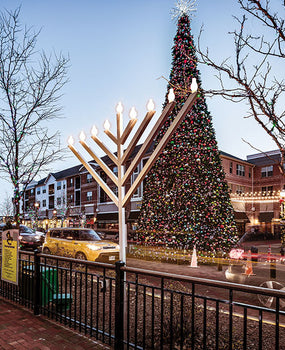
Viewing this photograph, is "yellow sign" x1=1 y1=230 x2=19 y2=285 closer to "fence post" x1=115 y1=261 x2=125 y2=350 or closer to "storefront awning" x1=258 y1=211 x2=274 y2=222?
"fence post" x1=115 y1=261 x2=125 y2=350

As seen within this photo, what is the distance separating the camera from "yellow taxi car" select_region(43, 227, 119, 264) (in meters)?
12.9

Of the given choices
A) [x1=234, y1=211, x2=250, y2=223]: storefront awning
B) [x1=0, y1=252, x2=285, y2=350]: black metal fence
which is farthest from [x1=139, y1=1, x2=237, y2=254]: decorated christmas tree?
[x1=234, y1=211, x2=250, y2=223]: storefront awning

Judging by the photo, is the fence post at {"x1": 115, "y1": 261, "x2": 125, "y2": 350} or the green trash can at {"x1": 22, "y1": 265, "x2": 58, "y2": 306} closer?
the fence post at {"x1": 115, "y1": 261, "x2": 125, "y2": 350}

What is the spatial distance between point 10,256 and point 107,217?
35.8 m

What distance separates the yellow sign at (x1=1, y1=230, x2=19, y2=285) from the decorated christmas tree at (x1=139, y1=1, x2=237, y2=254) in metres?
9.58

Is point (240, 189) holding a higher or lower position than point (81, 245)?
higher

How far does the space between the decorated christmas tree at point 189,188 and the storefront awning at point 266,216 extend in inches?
1111

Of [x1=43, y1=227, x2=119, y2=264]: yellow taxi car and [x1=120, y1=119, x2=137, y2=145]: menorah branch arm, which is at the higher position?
[x1=120, y1=119, x2=137, y2=145]: menorah branch arm

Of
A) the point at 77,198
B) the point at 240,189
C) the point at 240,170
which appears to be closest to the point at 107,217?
the point at 77,198

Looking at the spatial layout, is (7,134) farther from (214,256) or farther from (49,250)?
(214,256)

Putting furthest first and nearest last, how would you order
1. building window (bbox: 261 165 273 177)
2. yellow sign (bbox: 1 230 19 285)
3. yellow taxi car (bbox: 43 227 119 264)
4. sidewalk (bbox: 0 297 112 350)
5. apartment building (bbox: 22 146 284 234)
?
building window (bbox: 261 165 273 177) < apartment building (bbox: 22 146 284 234) < yellow taxi car (bbox: 43 227 119 264) < yellow sign (bbox: 1 230 19 285) < sidewalk (bbox: 0 297 112 350)

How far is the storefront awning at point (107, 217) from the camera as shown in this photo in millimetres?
39737

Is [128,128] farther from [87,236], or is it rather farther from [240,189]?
[240,189]

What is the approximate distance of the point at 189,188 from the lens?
15016 mm
